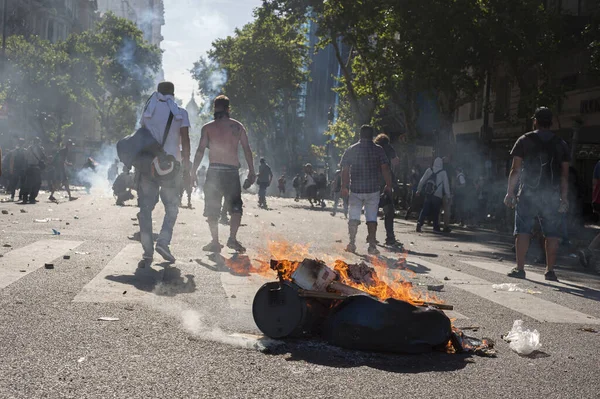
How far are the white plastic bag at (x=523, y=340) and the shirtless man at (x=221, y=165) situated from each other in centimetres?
547

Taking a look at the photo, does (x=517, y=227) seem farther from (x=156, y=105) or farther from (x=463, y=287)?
(x=156, y=105)

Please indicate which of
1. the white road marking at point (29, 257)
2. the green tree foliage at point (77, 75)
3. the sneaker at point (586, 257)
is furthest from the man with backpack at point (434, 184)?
the green tree foliage at point (77, 75)

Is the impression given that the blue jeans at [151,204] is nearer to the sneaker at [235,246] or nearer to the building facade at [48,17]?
the sneaker at [235,246]

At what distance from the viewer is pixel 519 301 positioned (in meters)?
8.01

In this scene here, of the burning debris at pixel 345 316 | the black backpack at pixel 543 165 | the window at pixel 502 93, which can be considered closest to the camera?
the burning debris at pixel 345 316

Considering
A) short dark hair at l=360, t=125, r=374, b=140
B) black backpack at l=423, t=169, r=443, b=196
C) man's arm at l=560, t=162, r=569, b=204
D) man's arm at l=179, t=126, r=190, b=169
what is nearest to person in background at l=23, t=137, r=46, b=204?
black backpack at l=423, t=169, r=443, b=196

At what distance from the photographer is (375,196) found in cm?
1259

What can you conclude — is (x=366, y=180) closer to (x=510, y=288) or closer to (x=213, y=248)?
(x=213, y=248)

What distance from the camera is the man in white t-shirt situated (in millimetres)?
9406

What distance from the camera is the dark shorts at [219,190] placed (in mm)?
11109

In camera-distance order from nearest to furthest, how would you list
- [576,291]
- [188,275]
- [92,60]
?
[188,275]
[576,291]
[92,60]

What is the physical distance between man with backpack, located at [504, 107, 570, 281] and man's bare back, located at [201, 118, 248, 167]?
11.2ft

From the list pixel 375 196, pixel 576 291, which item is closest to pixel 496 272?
pixel 576 291

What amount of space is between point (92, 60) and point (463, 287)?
229ft
